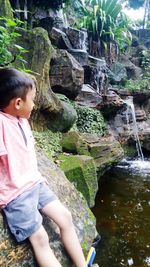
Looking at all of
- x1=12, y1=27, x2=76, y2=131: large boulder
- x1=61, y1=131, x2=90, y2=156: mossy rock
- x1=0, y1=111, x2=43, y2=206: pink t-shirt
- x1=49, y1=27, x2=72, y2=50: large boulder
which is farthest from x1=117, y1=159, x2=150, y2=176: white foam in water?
x1=0, y1=111, x2=43, y2=206: pink t-shirt

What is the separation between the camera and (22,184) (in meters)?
1.73

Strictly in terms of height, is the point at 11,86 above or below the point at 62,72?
below

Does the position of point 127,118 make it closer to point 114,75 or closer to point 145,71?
point 114,75

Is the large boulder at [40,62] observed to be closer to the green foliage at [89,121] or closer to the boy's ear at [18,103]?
the green foliage at [89,121]

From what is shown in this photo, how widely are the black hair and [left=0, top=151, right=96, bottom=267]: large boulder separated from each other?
83cm

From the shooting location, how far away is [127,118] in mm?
9836

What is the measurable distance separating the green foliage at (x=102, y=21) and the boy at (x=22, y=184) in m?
12.3

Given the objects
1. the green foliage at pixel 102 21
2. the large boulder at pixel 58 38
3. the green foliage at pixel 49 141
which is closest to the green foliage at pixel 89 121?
the green foliage at pixel 49 141

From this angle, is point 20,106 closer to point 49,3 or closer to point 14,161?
point 14,161

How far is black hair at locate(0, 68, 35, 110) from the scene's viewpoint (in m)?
1.80

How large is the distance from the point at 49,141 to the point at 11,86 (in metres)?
3.57

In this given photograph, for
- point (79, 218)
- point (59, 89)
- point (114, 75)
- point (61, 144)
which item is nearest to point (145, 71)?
point (114, 75)

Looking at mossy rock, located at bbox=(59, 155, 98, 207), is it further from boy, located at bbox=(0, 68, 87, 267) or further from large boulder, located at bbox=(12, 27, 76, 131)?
boy, located at bbox=(0, 68, 87, 267)

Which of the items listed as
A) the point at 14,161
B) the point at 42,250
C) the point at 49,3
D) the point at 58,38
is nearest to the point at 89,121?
the point at 58,38
